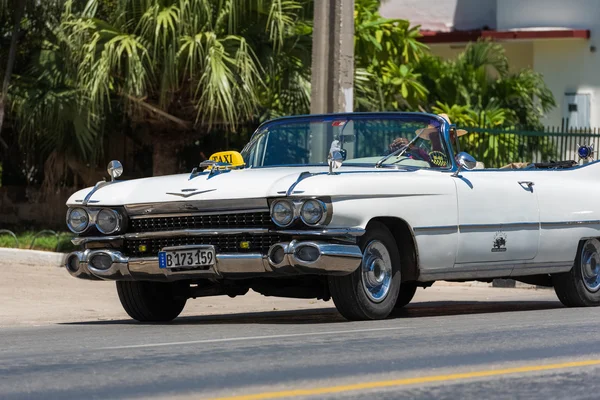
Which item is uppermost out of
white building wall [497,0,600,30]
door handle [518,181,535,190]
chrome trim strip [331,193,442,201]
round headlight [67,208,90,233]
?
white building wall [497,0,600,30]

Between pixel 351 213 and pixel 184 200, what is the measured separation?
1228mm

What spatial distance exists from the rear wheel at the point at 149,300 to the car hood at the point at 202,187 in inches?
36.2

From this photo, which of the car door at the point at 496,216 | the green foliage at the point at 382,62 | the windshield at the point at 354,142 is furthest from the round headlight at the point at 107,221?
the green foliage at the point at 382,62

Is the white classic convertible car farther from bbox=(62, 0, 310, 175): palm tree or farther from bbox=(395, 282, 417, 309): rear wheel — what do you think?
bbox=(62, 0, 310, 175): palm tree

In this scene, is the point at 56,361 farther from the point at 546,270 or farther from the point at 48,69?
the point at 48,69

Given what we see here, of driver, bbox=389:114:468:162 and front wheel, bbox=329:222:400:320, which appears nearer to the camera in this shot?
front wheel, bbox=329:222:400:320

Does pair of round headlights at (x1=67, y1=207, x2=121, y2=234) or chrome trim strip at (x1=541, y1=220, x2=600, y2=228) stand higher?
pair of round headlights at (x1=67, y1=207, x2=121, y2=234)

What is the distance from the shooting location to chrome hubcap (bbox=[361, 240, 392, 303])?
33.1ft

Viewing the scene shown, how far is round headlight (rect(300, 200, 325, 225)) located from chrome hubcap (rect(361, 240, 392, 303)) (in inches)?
23.0

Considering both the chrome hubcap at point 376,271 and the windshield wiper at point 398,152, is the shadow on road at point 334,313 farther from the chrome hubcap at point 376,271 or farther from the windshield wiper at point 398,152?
the windshield wiper at point 398,152

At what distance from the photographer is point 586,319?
10375mm

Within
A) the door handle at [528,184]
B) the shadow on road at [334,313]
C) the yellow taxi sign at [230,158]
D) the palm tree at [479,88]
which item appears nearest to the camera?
the shadow on road at [334,313]

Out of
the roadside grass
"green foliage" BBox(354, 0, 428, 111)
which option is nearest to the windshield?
the roadside grass

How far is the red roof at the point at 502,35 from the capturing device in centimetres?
2758
